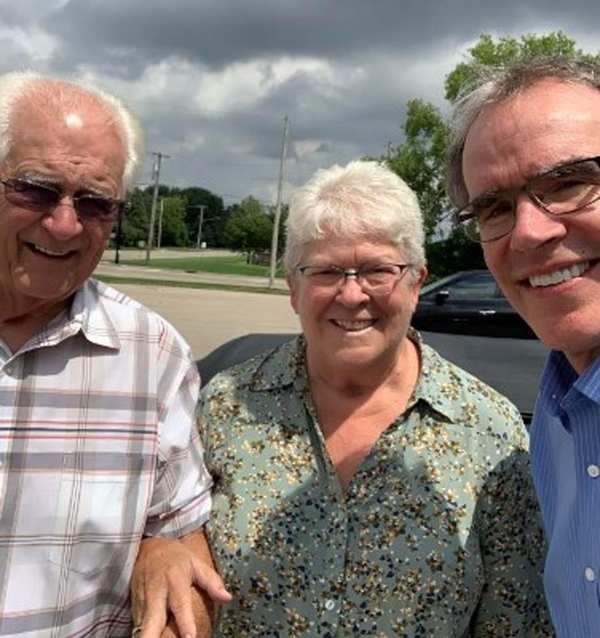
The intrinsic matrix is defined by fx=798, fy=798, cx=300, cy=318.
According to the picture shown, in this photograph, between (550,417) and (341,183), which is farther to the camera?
(341,183)

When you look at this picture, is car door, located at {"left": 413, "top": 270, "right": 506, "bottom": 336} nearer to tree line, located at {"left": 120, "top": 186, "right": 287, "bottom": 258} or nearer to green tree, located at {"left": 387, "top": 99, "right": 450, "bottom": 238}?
green tree, located at {"left": 387, "top": 99, "right": 450, "bottom": 238}

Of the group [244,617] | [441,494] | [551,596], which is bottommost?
[244,617]

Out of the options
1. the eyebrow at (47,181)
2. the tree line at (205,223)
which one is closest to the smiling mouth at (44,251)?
the eyebrow at (47,181)

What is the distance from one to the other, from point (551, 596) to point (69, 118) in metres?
1.69

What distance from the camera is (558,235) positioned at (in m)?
1.64

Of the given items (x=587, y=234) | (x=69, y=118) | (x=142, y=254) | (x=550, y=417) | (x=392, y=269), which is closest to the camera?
(x=587, y=234)

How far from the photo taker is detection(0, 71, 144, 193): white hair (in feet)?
6.26

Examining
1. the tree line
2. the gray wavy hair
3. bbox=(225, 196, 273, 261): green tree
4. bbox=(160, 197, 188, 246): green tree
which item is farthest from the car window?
bbox=(160, 197, 188, 246): green tree

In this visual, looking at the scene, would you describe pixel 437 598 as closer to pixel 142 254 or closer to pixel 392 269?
pixel 392 269

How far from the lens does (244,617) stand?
220 cm

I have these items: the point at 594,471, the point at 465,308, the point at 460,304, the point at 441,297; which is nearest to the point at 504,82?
the point at 594,471

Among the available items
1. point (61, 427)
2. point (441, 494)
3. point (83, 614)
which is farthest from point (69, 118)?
point (441, 494)

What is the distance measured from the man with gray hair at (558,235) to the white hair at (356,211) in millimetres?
308

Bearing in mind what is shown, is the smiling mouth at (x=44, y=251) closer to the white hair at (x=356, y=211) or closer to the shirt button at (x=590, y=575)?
the white hair at (x=356, y=211)
